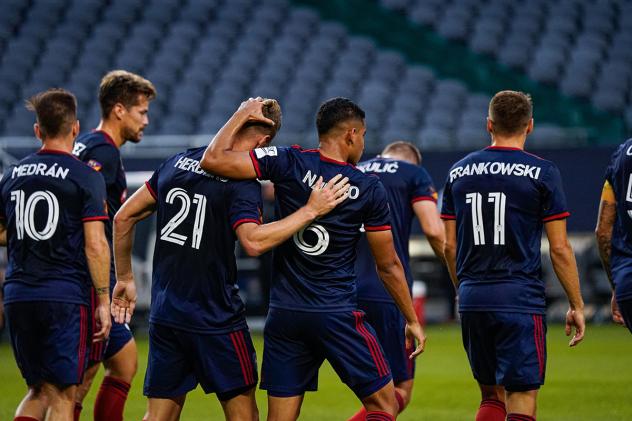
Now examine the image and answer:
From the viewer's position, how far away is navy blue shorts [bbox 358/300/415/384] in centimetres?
685

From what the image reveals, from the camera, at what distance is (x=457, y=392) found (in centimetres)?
988

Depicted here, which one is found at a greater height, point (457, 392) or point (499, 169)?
point (499, 169)

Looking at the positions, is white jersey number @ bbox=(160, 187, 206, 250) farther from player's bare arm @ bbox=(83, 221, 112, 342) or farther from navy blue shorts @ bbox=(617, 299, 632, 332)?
navy blue shorts @ bbox=(617, 299, 632, 332)

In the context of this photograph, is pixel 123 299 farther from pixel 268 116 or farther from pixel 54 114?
pixel 268 116

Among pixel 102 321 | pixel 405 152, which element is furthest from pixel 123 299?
pixel 405 152

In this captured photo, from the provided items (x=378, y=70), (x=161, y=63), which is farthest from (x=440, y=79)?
(x=161, y=63)

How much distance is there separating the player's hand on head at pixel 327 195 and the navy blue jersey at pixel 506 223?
36.2 inches

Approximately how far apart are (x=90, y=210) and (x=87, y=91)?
1585 cm

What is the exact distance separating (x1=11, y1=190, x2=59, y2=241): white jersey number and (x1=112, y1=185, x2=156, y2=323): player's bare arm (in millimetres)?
336

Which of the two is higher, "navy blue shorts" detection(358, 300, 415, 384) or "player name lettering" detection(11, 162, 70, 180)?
"player name lettering" detection(11, 162, 70, 180)

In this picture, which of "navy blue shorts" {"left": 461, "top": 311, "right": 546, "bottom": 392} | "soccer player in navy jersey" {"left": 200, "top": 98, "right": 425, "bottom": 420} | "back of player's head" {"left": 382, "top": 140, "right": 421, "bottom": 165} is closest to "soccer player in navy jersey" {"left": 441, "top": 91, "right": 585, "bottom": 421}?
"navy blue shorts" {"left": 461, "top": 311, "right": 546, "bottom": 392}

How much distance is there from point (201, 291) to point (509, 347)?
66.6 inches

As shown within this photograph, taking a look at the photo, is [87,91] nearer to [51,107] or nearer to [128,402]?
[128,402]

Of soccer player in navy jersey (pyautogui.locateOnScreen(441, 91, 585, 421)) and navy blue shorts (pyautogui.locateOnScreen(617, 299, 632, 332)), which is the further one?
navy blue shorts (pyautogui.locateOnScreen(617, 299, 632, 332))
